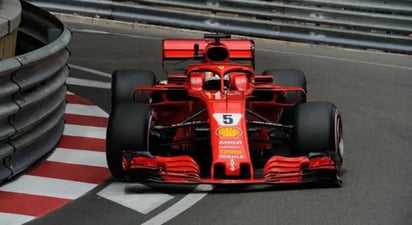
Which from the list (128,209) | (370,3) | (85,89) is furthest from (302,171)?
(370,3)

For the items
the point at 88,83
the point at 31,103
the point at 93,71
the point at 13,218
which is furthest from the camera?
the point at 93,71

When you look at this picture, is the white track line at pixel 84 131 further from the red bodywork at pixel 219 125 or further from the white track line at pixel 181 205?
the white track line at pixel 181 205

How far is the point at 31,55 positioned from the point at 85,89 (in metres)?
4.04

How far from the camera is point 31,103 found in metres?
7.75

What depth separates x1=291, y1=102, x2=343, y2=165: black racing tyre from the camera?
A: 7.46m

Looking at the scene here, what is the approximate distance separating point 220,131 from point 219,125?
0.07 meters

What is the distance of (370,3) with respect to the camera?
1770cm

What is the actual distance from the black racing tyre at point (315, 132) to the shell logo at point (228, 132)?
0.54 meters

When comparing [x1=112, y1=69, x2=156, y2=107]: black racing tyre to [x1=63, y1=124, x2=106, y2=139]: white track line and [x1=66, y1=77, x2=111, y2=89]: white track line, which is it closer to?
[x1=63, y1=124, x2=106, y2=139]: white track line

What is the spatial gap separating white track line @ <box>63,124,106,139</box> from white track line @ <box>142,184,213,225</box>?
2106 millimetres

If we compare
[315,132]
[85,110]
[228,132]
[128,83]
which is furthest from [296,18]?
[228,132]

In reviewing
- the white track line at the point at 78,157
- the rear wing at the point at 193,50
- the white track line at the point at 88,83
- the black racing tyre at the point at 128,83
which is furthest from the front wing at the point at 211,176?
the white track line at the point at 88,83

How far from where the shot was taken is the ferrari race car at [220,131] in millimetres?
7160

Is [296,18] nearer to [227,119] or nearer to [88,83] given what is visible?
[88,83]
